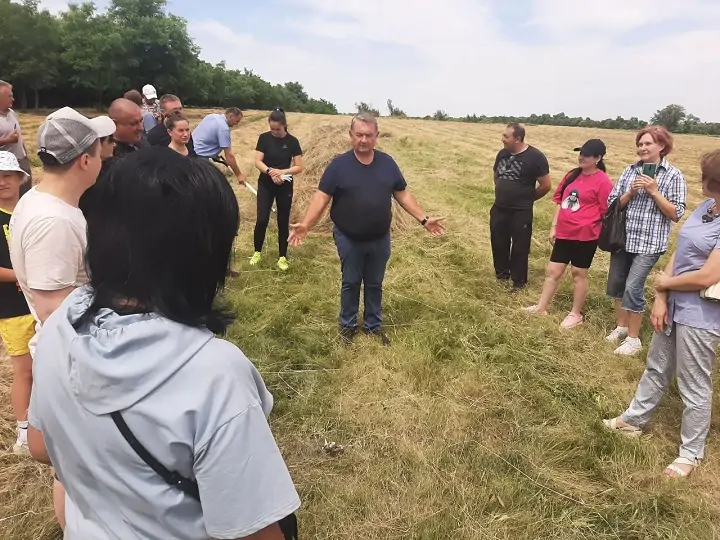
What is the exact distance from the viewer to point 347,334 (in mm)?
4578

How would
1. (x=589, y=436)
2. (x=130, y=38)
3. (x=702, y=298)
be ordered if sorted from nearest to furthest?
(x=702, y=298)
(x=589, y=436)
(x=130, y=38)

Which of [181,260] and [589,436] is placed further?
[589,436]

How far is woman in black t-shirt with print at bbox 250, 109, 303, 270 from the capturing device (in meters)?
6.14

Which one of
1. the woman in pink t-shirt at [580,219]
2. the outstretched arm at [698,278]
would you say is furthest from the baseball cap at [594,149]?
the outstretched arm at [698,278]

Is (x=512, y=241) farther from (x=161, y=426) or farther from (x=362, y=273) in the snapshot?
(x=161, y=426)

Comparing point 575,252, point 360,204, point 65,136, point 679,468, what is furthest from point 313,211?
point 679,468

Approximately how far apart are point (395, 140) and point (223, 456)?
19.9 metres

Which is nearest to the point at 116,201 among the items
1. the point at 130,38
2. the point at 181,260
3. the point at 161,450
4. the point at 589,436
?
the point at 181,260

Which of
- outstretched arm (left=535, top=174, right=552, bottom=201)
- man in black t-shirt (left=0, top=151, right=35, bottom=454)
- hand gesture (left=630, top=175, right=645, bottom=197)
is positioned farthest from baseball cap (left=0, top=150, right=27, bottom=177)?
outstretched arm (left=535, top=174, right=552, bottom=201)

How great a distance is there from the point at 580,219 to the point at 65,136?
4.24 metres

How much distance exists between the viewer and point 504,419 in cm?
351

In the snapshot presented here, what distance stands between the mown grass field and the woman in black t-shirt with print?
40 centimetres

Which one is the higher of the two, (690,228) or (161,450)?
(690,228)

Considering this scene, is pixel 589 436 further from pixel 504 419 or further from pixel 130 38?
pixel 130 38
